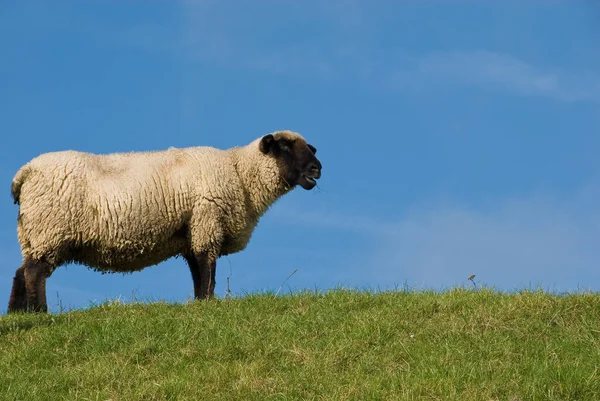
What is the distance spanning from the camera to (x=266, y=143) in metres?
16.0

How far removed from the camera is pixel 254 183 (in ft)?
52.1

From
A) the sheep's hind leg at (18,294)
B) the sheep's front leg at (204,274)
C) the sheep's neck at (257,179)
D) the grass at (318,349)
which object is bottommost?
the grass at (318,349)

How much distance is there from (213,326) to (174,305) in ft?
5.57

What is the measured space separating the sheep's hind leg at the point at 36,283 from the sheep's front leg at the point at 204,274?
246 cm

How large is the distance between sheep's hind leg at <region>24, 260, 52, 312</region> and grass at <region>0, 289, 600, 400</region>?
131 centimetres

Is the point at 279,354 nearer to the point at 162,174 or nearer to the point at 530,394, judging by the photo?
the point at 530,394

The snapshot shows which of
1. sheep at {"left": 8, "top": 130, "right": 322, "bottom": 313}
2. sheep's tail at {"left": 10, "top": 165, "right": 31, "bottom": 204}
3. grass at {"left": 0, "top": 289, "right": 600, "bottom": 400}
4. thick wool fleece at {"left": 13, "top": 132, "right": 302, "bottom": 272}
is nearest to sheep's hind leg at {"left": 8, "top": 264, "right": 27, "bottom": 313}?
sheep at {"left": 8, "top": 130, "right": 322, "bottom": 313}

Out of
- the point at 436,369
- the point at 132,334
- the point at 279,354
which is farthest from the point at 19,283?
the point at 436,369

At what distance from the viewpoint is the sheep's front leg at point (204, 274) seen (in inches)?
573

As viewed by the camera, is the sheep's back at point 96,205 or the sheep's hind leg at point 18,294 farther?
the sheep's hind leg at point 18,294

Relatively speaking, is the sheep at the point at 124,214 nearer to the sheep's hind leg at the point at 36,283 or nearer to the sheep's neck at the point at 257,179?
the sheep's hind leg at the point at 36,283

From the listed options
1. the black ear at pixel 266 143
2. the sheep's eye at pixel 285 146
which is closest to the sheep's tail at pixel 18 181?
the black ear at pixel 266 143

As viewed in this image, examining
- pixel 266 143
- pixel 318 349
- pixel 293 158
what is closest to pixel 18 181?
pixel 266 143

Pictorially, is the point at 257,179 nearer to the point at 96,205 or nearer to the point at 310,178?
the point at 310,178
